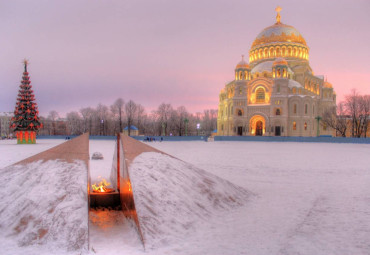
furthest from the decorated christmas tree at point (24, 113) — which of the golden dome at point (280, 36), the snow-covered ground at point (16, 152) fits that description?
the golden dome at point (280, 36)

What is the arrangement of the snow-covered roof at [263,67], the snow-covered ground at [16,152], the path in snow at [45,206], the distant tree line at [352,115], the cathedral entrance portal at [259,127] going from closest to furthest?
the path in snow at [45,206] → the snow-covered ground at [16,152] → the distant tree line at [352,115] → the cathedral entrance portal at [259,127] → the snow-covered roof at [263,67]

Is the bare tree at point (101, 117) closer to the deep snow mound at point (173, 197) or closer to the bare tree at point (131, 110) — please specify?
the bare tree at point (131, 110)

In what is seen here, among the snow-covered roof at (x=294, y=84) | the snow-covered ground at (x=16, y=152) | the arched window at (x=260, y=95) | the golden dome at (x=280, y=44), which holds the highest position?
the golden dome at (x=280, y=44)

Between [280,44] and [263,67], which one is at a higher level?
[280,44]

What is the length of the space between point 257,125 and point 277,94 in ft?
23.3

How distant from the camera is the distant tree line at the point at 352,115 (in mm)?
54719

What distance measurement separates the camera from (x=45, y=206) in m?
5.08

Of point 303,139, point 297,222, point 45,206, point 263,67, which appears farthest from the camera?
point 263,67

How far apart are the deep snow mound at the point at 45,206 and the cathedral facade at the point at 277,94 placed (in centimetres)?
5589

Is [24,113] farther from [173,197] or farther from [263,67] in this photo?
[263,67]

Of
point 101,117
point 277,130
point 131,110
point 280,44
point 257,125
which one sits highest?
point 280,44

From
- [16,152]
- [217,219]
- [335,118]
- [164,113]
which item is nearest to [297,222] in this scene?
[217,219]

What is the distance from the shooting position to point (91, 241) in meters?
4.93

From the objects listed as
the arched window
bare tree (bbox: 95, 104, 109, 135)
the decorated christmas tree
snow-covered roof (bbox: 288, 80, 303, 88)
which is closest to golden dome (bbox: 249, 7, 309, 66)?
snow-covered roof (bbox: 288, 80, 303, 88)
